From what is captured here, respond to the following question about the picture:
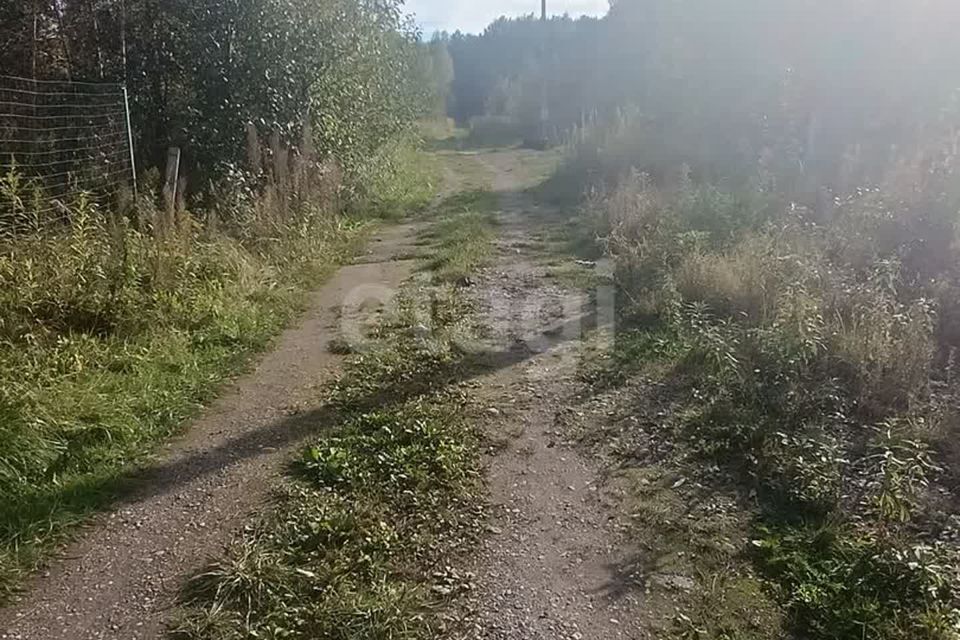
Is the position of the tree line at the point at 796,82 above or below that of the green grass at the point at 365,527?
above

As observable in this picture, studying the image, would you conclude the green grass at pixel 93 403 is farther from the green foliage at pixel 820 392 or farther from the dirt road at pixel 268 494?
the green foliage at pixel 820 392

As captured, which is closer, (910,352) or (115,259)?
(910,352)

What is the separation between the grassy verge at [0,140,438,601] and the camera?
10.7ft

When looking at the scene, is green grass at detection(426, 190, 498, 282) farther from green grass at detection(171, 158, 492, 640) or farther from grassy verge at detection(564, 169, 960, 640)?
green grass at detection(171, 158, 492, 640)

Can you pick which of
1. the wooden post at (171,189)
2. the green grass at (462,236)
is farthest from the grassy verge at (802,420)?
the wooden post at (171,189)

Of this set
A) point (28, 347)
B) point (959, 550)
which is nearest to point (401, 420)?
point (28, 347)

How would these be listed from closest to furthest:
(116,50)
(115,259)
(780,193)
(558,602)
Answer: (558,602) < (115,259) < (116,50) < (780,193)

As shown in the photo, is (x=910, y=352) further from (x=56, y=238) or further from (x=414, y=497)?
(x=56, y=238)

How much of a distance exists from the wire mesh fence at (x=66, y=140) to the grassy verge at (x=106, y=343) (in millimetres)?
748

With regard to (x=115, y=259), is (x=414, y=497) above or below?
below

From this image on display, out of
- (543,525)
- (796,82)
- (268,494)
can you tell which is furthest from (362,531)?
(796,82)

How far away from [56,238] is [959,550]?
18.7 feet

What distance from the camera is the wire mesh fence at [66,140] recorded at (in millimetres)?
6490

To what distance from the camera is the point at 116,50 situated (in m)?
8.23
